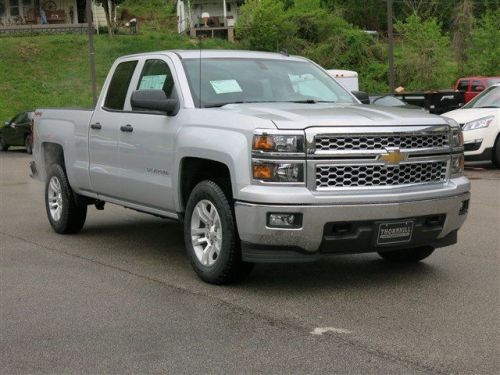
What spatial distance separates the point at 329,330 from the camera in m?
5.38

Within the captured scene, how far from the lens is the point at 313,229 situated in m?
6.04

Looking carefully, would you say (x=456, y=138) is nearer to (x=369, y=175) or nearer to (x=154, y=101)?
(x=369, y=175)

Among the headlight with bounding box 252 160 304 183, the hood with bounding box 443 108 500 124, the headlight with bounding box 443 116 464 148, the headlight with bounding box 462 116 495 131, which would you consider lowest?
the headlight with bounding box 462 116 495 131

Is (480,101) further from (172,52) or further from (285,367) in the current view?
(285,367)

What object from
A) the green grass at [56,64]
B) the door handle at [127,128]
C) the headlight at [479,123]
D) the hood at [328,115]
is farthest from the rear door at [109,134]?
the green grass at [56,64]

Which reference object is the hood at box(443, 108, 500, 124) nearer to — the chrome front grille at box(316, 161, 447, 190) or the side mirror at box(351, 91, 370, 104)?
the side mirror at box(351, 91, 370, 104)

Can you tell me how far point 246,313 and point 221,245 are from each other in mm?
809

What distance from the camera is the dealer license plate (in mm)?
6234

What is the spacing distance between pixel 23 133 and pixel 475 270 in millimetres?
22979

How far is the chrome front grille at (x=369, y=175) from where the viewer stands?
6.13 metres

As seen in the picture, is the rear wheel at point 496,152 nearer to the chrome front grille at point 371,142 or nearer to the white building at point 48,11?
the chrome front grille at point 371,142

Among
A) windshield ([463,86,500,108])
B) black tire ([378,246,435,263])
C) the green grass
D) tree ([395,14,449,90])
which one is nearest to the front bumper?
black tire ([378,246,435,263])

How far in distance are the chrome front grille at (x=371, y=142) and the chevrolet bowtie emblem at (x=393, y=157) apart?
6cm

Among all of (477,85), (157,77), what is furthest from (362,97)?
(477,85)
